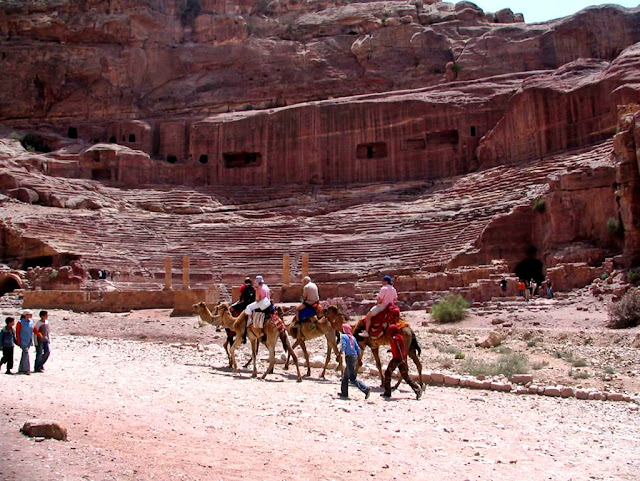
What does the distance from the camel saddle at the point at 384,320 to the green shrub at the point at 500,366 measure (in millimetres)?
2555

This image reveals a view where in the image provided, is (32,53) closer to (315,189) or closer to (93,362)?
(315,189)

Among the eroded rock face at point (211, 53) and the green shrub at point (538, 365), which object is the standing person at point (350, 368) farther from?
the eroded rock face at point (211, 53)

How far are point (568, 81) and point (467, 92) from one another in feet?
21.8

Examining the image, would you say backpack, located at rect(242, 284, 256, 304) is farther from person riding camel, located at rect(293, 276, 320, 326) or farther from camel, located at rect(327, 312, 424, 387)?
camel, located at rect(327, 312, 424, 387)

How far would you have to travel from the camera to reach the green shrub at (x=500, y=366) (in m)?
11.5

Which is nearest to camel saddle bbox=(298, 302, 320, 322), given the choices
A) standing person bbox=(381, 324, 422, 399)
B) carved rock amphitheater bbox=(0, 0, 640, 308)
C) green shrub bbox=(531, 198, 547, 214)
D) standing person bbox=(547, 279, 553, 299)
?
standing person bbox=(381, 324, 422, 399)

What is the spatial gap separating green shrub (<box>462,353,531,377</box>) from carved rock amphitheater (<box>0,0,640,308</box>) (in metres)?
10.1

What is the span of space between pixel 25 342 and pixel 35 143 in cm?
3958

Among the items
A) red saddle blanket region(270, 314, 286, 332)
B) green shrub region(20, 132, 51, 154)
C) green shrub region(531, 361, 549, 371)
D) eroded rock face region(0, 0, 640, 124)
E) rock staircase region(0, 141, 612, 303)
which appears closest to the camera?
red saddle blanket region(270, 314, 286, 332)

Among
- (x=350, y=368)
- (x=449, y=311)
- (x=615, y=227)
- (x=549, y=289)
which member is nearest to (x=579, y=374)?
(x=350, y=368)

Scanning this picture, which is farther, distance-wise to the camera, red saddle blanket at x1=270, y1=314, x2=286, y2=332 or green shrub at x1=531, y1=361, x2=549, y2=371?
green shrub at x1=531, y1=361, x2=549, y2=371

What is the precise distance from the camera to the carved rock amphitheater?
27812 mm

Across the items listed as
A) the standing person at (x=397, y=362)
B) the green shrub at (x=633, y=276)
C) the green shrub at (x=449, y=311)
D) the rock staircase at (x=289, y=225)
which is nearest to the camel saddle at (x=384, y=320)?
the standing person at (x=397, y=362)

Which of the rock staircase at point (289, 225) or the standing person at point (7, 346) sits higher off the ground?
the rock staircase at point (289, 225)
